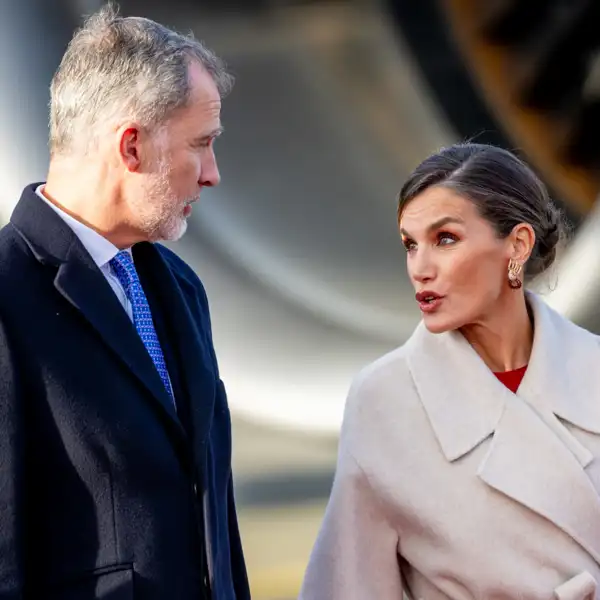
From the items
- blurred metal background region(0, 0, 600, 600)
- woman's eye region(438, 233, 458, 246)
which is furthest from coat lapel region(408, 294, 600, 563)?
blurred metal background region(0, 0, 600, 600)

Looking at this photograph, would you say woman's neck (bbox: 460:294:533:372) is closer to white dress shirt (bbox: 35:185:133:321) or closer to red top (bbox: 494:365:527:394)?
red top (bbox: 494:365:527:394)

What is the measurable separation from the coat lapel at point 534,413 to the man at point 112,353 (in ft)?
0.74

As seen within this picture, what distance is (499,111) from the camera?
2.80 metres

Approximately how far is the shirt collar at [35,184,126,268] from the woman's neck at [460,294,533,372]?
38 centimetres

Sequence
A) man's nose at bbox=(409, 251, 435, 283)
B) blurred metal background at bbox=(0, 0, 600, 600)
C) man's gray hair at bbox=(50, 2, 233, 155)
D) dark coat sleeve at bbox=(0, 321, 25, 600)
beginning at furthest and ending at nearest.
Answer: blurred metal background at bbox=(0, 0, 600, 600)
man's nose at bbox=(409, 251, 435, 283)
man's gray hair at bbox=(50, 2, 233, 155)
dark coat sleeve at bbox=(0, 321, 25, 600)

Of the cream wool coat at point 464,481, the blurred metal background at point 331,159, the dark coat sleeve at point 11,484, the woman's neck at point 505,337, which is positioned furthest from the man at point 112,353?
the blurred metal background at point 331,159

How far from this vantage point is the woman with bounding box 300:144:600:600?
4.07 ft

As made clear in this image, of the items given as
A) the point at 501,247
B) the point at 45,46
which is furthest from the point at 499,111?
the point at 501,247

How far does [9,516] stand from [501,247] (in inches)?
21.0

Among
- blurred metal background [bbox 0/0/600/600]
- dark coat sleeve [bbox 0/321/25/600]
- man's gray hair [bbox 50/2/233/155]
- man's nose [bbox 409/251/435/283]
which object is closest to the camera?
dark coat sleeve [bbox 0/321/25/600]

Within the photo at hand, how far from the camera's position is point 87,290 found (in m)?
1.13

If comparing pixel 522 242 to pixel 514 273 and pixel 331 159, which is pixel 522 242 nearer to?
pixel 514 273

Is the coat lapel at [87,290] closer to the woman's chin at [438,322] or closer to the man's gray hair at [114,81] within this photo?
the man's gray hair at [114,81]

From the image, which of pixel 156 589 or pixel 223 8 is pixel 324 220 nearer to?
pixel 223 8
